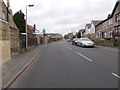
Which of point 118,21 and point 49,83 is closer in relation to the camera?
point 49,83

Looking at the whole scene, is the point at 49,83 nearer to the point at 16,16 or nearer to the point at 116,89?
the point at 116,89

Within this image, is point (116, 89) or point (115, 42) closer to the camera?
point (116, 89)

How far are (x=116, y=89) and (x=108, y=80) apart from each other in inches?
41.3

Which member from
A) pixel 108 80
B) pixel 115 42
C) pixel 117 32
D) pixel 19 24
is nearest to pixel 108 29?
pixel 117 32

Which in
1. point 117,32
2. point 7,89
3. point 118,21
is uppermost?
point 118,21

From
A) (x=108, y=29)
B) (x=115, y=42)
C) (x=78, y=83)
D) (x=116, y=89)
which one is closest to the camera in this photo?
(x=116, y=89)

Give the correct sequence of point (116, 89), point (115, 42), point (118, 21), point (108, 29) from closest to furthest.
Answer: point (116, 89)
point (115, 42)
point (118, 21)
point (108, 29)

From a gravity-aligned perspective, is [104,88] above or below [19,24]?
below

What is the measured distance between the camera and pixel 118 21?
113 feet

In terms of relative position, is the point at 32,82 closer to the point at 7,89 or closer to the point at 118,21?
the point at 7,89

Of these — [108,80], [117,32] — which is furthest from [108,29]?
[108,80]

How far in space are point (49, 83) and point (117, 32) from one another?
3241 centimetres

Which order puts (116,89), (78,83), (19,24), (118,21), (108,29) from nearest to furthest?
(116,89)
(78,83)
(19,24)
(118,21)
(108,29)

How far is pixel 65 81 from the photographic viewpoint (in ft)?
19.9
